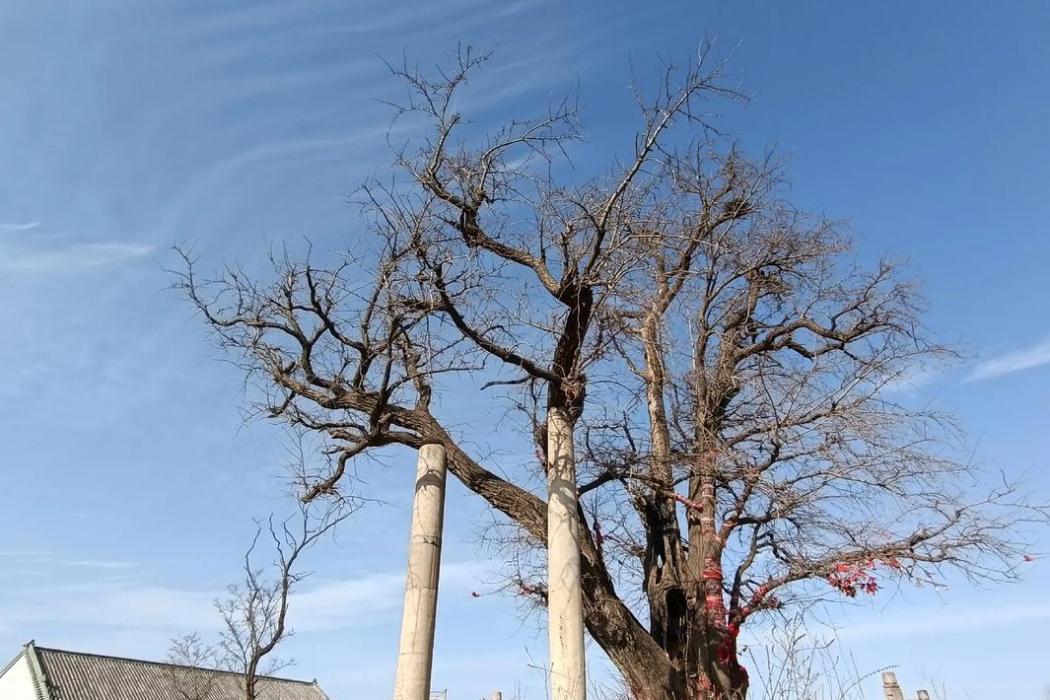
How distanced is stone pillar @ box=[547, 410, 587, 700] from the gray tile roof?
28.5 metres

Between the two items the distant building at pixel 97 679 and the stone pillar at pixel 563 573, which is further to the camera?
the distant building at pixel 97 679

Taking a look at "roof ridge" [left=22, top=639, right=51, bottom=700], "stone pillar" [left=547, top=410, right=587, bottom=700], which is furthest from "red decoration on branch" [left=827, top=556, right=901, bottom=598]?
"roof ridge" [left=22, top=639, right=51, bottom=700]

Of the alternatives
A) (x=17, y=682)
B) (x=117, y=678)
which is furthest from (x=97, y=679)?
(x=17, y=682)

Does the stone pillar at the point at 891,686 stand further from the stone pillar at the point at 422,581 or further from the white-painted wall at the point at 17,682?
the white-painted wall at the point at 17,682

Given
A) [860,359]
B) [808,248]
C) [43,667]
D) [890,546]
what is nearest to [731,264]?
[808,248]

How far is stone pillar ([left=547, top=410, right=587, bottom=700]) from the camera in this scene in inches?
210

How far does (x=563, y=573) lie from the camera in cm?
576

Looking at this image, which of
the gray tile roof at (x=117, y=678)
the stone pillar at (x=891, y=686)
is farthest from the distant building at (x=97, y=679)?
the stone pillar at (x=891, y=686)

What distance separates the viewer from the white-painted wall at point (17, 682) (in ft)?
99.5

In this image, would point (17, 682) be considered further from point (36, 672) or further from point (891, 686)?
point (891, 686)

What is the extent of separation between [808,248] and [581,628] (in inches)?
251

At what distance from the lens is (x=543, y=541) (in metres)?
6.95

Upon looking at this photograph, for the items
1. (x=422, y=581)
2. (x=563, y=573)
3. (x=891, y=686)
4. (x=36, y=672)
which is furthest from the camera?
(x=36, y=672)

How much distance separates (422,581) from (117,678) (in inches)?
1318
